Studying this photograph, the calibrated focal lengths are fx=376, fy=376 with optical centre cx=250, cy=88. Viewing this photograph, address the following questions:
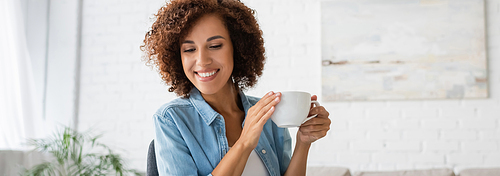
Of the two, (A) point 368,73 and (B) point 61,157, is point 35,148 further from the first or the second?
(A) point 368,73

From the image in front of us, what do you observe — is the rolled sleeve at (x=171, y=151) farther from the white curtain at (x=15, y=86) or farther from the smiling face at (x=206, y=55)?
the white curtain at (x=15, y=86)

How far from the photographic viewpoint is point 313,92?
2494 millimetres

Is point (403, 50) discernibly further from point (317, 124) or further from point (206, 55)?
point (206, 55)

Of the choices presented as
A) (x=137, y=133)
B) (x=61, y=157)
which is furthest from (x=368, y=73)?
(x=61, y=157)

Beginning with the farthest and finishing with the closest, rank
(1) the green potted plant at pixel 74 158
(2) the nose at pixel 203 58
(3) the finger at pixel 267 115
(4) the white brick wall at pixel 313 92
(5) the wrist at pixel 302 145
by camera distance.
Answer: (1) the green potted plant at pixel 74 158 → (4) the white brick wall at pixel 313 92 → (5) the wrist at pixel 302 145 → (2) the nose at pixel 203 58 → (3) the finger at pixel 267 115

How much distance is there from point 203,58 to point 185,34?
0.31 feet

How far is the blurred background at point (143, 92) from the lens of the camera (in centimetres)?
230

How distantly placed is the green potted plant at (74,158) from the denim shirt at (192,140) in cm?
170

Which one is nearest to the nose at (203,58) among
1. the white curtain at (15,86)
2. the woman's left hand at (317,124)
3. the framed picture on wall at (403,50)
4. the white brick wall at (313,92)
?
the woman's left hand at (317,124)

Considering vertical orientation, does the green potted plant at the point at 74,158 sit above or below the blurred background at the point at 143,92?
below

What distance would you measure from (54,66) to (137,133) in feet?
2.88

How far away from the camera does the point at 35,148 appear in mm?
2500

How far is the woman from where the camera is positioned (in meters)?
0.89

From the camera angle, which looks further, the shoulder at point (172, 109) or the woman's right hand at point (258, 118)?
the shoulder at point (172, 109)
